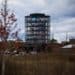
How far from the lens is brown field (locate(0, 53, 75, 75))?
14.4 metres

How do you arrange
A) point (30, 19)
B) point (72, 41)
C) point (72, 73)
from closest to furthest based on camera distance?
point (72, 73) → point (72, 41) → point (30, 19)

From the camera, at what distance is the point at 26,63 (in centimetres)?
1534

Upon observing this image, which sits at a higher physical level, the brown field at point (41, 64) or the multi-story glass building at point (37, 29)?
the multi-story glass building at point (37, 29)

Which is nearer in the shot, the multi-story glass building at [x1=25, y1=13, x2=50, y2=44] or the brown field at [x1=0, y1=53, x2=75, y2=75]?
the brown field at [x1=0, y1=53, x2=75, y2=75]

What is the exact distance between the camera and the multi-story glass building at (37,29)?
276 feet

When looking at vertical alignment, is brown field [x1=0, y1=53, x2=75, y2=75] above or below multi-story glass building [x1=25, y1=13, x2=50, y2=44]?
below

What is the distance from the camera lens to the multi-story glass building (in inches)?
3310

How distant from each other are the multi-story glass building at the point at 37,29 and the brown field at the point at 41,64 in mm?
62163

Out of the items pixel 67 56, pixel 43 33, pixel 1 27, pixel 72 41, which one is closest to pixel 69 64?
pixel 67 56

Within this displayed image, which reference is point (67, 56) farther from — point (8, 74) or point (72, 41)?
point (72, 41)

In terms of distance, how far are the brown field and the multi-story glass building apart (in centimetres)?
6216

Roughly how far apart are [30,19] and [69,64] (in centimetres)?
8445

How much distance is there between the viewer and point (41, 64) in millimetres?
15008

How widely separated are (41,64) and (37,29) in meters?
69.6
